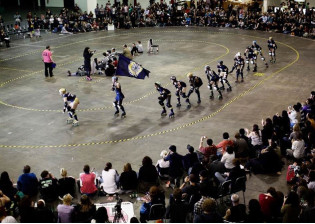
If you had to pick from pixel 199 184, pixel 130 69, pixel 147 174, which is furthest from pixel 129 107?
pixel 199 184

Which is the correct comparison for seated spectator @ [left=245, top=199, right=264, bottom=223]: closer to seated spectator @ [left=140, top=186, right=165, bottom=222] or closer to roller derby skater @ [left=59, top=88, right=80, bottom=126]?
seated spectator @ [left=140, top=186, right=165, bottom=222]

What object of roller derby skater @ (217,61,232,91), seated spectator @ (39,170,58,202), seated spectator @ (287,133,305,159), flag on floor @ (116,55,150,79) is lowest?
seated spectator @ (39,170,58,202)

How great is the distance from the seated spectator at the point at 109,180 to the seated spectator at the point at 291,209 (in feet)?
16.5

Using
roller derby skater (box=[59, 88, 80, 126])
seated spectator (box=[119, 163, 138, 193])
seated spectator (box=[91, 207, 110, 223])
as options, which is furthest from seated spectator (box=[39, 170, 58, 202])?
roller derby skater (box=[59, 88, 80, 126])

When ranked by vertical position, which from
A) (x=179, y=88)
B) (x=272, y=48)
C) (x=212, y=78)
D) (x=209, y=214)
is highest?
(x=272, y=48)

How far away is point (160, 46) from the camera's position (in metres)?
33.6

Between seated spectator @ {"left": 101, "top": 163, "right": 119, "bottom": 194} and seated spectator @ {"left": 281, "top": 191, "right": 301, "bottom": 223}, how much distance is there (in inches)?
197

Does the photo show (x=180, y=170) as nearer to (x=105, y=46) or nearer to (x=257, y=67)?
(x=257, y=67)

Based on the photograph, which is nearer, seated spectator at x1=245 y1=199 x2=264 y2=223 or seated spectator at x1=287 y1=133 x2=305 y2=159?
seated spectator at x1=245 y1=199 x2=264 y2=223

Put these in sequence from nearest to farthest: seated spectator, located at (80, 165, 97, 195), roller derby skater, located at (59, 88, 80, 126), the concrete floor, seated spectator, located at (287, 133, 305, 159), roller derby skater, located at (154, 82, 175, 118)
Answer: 1. seated spectator, located at (80, 165, 97, 195)
2. seated spectator, located at (287, 133, 305, 159)
3. the concrete floor
4. roller derby skater, located at (59, 88, 80, 126)
5. roller derby skater, located at (154, 82, 175, 118)

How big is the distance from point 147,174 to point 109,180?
1096mm

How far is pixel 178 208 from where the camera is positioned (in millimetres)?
10570

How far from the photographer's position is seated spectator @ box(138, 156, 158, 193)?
13164mm

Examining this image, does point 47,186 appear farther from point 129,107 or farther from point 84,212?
point 129,107
